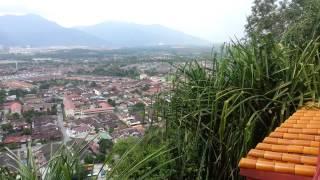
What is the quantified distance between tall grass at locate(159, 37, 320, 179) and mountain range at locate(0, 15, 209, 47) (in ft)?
237

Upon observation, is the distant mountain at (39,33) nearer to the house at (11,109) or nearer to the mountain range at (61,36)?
the mountain range at (61,36)

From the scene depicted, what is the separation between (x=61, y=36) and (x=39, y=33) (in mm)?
4844

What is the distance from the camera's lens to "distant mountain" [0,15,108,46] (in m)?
88.3

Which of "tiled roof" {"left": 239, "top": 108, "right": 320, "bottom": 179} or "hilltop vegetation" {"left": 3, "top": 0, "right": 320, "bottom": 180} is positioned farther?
"hilltop vegetation" {"left": 3, "top": 0, "right": 320, "bottom": 180}

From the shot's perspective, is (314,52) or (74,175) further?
(314,52)

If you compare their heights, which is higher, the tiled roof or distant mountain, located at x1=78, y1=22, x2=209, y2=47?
distant mountain, located at x1=78, y1=22, x2=209, y2=47

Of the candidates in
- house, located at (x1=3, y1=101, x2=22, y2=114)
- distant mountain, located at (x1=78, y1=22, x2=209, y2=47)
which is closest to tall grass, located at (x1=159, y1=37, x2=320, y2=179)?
house, located at (x1=3, y1=101, x2=22, y2=114)

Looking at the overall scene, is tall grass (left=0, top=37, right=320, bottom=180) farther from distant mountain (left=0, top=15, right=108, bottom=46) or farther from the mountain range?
distant mountain (left=0, top=15, right=108, bottom=46)

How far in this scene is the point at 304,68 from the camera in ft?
9.11

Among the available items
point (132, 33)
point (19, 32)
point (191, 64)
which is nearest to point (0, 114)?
point (191, 64)

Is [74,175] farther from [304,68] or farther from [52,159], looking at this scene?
[304,68]

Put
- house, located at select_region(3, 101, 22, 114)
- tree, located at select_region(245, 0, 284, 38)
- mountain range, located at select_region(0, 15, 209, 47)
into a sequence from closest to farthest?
tree, located at select_region(245, 0, 284, 38) < house, located at select_region(3, 101, 22, 114) < mountain range, located at select_region(0, 15, 209, 47)

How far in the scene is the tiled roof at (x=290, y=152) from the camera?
1.68m

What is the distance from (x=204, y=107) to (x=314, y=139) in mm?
920
